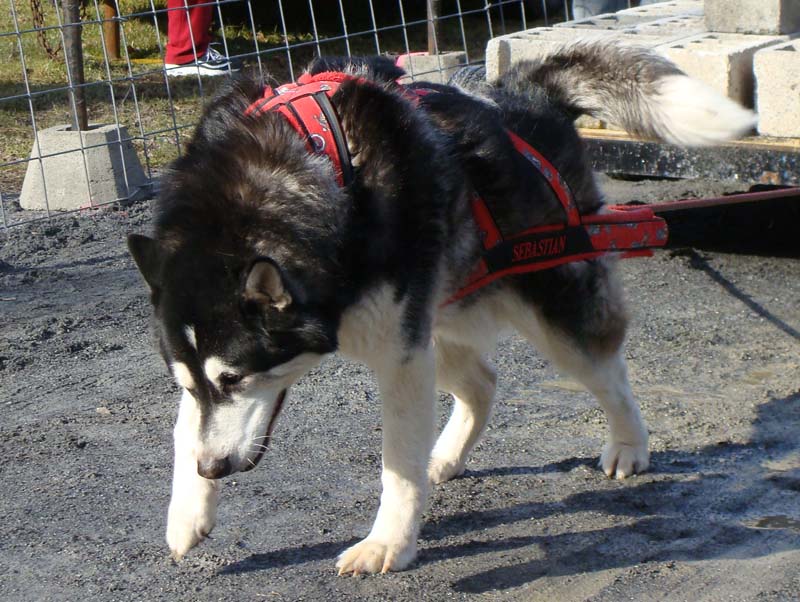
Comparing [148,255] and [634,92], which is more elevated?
[634,92]

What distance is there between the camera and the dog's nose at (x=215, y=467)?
267 centimetres

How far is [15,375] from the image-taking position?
4391 mm

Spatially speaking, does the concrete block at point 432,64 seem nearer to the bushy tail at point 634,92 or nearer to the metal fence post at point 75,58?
the metal fence post at point 75,58

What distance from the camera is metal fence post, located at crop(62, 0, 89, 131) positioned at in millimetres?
6414

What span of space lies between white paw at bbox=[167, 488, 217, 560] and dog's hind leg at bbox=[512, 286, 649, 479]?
1140 mm

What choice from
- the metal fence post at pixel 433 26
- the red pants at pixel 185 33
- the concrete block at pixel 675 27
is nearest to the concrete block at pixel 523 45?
the concrete block at pixel 675 27

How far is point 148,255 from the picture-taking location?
108 inches

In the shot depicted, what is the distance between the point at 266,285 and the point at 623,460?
1557 mm

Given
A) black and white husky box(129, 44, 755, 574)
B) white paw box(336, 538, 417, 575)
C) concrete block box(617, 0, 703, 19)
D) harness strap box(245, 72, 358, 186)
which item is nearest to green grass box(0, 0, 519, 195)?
concrete block box(617, 0, 703, 19)

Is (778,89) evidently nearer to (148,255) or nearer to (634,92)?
(634,92)

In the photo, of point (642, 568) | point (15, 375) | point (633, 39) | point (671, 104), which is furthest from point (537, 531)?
point (633, 39)

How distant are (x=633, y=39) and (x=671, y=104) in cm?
214

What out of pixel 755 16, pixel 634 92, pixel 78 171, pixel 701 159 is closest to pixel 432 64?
pixel 78 171

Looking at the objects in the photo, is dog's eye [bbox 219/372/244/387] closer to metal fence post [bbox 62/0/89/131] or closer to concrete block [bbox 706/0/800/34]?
concrete block [bbox 706/0/800/34]
